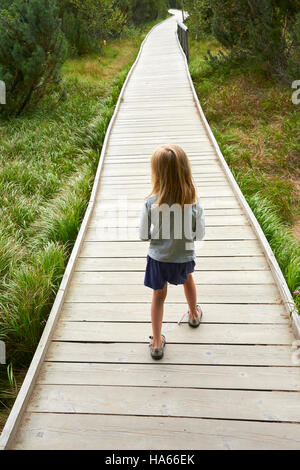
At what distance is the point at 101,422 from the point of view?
2053 millimetres

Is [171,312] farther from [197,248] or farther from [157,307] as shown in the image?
[197,248]

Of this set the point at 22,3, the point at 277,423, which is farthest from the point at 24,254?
the point at 22,3

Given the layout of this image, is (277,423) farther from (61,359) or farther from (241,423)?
(61,359)

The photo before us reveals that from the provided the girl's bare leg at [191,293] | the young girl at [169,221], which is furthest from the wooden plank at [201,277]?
the young girl at [169,221]

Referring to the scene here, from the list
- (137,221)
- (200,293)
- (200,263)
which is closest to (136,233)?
(137,221)

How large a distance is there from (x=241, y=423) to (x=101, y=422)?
81cm

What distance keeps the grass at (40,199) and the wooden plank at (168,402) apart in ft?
1.25

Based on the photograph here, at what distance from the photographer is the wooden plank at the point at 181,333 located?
101 inches

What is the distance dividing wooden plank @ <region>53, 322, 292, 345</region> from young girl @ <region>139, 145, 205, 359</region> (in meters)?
0.30

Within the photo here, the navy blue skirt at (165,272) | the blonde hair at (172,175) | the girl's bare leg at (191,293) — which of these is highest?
the blonde hair at (172,175)

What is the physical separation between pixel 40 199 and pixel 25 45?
5241mm

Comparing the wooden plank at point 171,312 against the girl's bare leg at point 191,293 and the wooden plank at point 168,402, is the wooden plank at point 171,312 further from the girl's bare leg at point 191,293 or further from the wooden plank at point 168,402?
the wooden plank at point 168,402

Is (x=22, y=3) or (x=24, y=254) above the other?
(x=22, y=3)

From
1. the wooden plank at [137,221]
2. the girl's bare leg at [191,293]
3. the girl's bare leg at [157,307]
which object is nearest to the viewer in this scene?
the girl's bare leg at [157,307]
